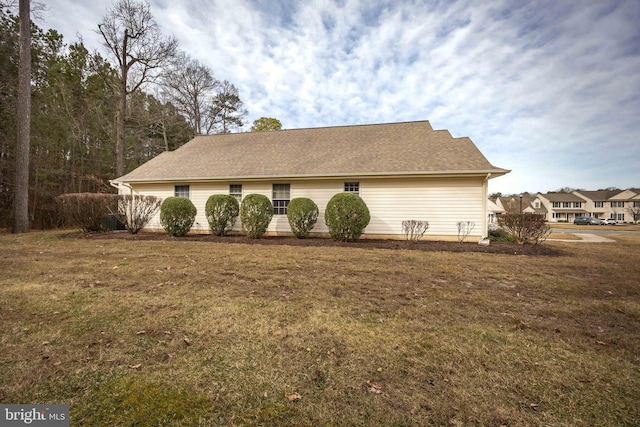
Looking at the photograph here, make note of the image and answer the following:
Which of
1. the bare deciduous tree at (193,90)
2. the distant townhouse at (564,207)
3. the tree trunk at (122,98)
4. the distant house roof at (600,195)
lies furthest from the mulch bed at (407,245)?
the distant house roof at (600,195)

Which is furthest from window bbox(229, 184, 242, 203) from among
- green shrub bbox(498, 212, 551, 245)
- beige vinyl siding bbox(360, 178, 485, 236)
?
green shrub bbox(498, 212, 551, 245)

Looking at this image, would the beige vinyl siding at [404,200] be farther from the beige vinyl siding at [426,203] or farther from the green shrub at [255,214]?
the green shrub at [255,214]

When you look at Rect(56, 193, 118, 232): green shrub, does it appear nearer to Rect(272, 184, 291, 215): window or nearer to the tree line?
the tree line

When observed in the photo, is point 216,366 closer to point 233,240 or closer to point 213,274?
point 213,274

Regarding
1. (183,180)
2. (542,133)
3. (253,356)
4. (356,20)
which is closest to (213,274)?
(253,356)

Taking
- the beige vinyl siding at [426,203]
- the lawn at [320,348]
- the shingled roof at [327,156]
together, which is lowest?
the lawn at [320,348]

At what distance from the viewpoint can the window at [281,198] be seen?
1217 cm

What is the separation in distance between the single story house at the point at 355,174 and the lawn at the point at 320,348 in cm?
538

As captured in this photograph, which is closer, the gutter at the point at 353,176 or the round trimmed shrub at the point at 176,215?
the gutter at the point at 353,176

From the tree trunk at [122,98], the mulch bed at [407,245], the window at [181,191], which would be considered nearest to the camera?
the mulch bed at [407,245]

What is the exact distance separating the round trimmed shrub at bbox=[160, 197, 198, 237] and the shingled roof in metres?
1.69

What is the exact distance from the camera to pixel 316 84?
15.2m

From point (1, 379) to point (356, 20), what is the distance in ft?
46.1

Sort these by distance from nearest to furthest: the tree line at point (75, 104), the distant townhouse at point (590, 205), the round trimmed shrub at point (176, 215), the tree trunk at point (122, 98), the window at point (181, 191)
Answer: the round trimmed shrub at point (176, 215) < the window at point (181, 191) < the tree line at point (75, 104) < the tree trunk at point (122, 98) < the distant townhouse at point (590, 205)
